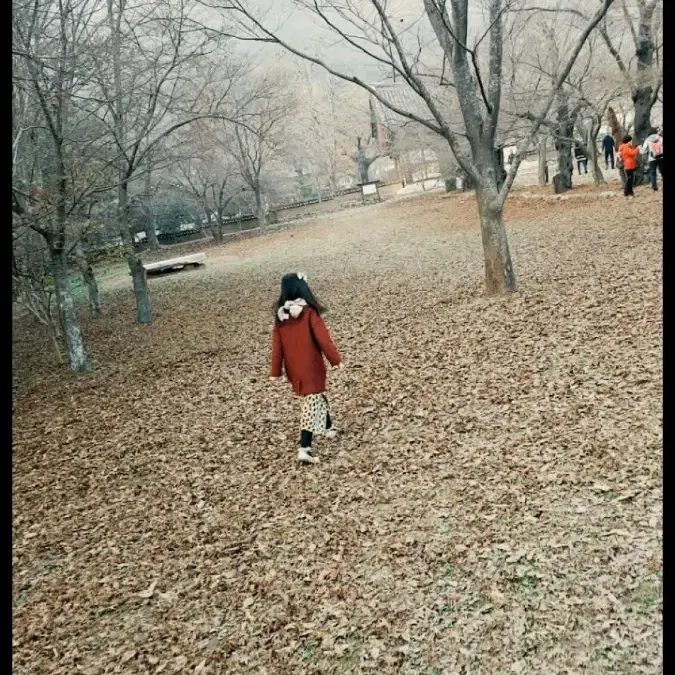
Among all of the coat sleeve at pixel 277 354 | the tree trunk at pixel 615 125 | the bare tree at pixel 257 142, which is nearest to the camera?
the coat sleeve at pixel 277 354

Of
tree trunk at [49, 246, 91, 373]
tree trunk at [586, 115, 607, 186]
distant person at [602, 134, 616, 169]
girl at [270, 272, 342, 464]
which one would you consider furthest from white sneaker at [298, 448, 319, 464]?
distant person at [602, 134, 616, 169]

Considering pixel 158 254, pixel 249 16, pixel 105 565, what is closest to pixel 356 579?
pixel 105 565

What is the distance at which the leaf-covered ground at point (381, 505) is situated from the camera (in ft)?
9.97

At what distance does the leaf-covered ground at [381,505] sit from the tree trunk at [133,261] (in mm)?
4267

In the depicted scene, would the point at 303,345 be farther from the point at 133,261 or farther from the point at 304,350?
the point at 133,261

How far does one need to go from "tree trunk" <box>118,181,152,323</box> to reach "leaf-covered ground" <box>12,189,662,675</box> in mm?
4267

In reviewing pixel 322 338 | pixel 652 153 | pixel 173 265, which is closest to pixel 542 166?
pixel 652 153

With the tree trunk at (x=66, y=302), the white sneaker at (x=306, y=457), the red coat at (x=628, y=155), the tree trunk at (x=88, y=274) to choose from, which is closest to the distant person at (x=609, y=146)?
the red coat at (x=628, y=155)

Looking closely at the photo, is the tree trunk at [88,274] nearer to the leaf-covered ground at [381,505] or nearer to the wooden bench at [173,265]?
the leaf-covered ground at [381,505]

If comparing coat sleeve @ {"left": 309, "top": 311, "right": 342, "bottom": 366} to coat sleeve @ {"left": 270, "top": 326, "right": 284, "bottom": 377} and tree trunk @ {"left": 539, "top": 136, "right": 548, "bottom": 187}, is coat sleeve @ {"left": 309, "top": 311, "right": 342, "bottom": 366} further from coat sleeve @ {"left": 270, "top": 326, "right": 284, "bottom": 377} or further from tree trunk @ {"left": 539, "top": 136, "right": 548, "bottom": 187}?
tree trunk @ {"left": 539, "top": 136, "right": 548, "bottom": 187}

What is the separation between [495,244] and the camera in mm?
8766

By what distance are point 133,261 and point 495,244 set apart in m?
8.63

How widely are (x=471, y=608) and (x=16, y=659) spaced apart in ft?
9.39
